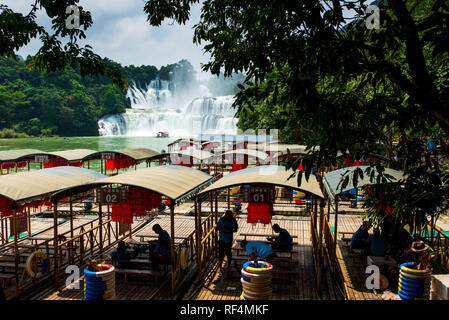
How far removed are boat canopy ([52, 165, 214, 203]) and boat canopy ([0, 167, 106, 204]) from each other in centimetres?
59

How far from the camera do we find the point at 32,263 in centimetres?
804

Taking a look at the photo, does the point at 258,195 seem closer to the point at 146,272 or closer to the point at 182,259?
the point at 182,259

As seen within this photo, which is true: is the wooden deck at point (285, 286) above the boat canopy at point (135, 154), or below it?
below

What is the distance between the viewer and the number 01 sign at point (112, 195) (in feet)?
27.3

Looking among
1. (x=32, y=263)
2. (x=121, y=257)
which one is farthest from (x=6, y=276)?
(x=121, y=257)

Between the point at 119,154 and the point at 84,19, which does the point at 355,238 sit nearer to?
the point at 84,19

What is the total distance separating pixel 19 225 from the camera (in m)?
10.1

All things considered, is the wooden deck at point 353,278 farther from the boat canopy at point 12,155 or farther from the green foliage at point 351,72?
the boat canopy at point 12,155

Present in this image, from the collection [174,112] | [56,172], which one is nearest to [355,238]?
[56,172]

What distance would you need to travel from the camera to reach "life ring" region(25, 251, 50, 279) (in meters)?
7.86

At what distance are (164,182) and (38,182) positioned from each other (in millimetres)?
3358

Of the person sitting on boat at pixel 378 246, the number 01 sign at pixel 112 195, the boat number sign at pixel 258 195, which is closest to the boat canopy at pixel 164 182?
the number 01 sign at pixel 112 195

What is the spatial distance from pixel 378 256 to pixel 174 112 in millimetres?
87599

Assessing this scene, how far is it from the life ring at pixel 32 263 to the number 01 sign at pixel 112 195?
6.31ft
